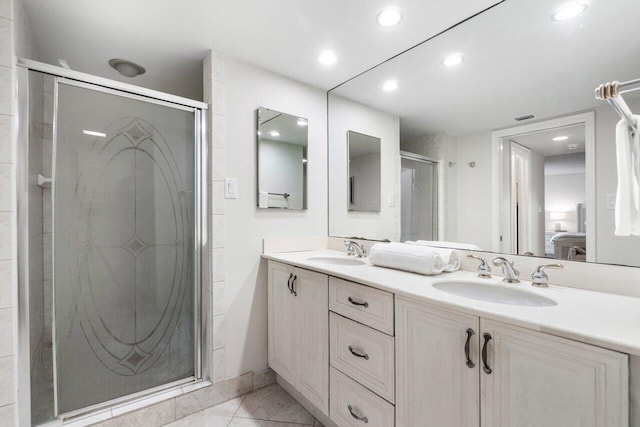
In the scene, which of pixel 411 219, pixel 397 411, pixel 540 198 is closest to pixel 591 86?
pixel 540 198

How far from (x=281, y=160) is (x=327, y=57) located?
0.72 m

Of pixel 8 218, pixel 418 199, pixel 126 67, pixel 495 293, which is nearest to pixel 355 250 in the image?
pixel 418 199

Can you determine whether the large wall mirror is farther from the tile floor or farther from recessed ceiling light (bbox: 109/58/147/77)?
recessed ceiling light (bbox: 109/58/147/77)

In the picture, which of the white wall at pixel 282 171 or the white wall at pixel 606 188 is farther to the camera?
the white wall at pixel 282 171

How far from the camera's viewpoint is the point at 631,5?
1.02 meters

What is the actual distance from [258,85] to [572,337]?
1971 millimetres

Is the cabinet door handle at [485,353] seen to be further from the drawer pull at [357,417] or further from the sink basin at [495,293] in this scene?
the drawer pull at [357,417]

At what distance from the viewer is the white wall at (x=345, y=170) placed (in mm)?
1972

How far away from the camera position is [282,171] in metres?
2.03

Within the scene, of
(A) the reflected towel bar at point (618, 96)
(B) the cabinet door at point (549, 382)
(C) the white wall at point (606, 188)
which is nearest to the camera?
(B) the cabinet door at point (549, 382)

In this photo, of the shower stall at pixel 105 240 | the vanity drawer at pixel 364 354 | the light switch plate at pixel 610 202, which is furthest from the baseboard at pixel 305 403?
the light switch plate at pixel 610 202

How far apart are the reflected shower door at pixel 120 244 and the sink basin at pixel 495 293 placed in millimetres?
1466

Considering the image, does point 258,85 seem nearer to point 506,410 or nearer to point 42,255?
point 42,255

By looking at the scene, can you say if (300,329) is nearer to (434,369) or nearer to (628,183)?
(434,369)
